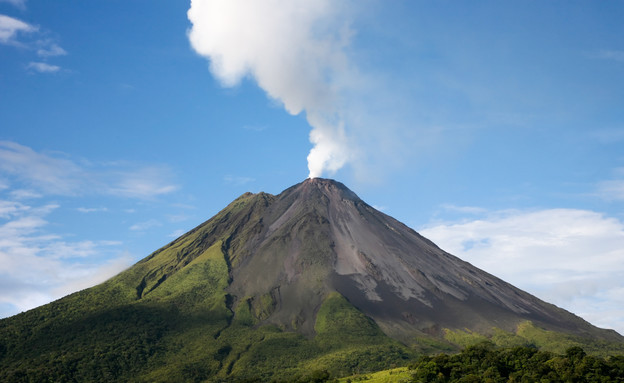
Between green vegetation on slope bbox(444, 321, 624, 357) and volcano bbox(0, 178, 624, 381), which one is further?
green vegetation on slope bbox(444, 321, 624, 357)

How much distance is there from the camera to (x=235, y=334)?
166m

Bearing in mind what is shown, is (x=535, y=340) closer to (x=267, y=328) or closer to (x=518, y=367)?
(x=267, y=328)

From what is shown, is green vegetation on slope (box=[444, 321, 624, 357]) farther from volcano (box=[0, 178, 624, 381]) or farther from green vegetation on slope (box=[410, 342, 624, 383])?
green vegetation on slope (box=[410, 342, 624, 383])

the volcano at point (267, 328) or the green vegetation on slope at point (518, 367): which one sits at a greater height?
the volcano at point (267, 328)

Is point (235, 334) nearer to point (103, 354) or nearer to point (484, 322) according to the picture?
A: point (103, 354)

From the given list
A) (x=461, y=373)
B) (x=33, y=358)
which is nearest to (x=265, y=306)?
(x=33, y=358)

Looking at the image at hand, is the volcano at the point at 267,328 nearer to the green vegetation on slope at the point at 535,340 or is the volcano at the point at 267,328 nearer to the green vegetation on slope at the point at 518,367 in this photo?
the green vegetation on slope at the point at 535,340

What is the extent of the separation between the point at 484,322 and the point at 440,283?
89.4ft

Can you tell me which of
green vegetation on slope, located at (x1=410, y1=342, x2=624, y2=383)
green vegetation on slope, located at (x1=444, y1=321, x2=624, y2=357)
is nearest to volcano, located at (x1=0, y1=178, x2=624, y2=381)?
green vegetation on slope, located at (x1=444, y1=321, x2=624, y2=357)

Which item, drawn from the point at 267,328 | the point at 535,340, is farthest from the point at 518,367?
the point at 267,328

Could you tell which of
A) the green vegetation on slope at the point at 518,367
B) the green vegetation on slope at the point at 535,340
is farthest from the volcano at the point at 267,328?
the green vegetation on slope at the point at 518,367

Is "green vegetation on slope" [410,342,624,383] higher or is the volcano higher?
the volcano

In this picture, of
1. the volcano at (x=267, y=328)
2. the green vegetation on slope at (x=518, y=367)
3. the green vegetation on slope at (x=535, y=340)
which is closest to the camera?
the green vegetation on slope at (x=518, y=367)

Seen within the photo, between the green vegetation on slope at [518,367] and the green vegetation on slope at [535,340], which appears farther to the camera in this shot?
the green vegetation on slope at [535,340]
